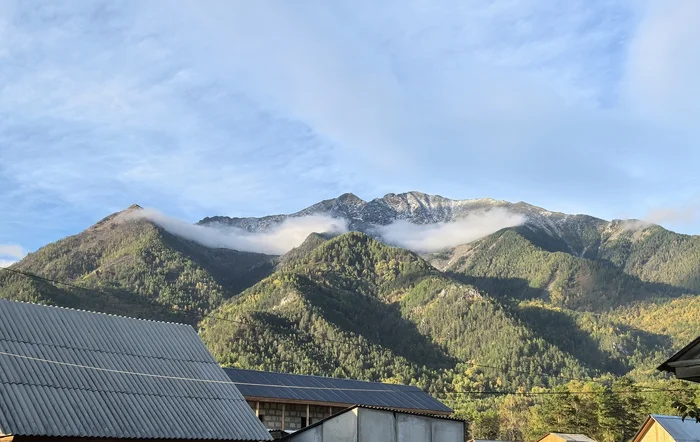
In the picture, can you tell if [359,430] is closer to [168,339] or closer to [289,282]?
[168,339]

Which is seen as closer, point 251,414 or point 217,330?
point 251,414

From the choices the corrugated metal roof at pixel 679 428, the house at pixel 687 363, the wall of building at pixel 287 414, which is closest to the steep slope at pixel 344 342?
the wall of building at pixel 287 414

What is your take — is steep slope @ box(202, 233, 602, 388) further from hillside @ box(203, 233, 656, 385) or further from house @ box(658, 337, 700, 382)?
house @ box(658, 337, 700, 382)

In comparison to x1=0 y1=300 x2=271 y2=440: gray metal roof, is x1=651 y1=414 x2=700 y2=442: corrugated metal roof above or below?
below

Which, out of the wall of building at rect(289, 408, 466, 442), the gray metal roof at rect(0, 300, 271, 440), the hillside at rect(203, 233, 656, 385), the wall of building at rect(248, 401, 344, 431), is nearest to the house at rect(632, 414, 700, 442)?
the wall of building at rect(289, 408, 466, 442)

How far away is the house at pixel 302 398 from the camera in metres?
39.9

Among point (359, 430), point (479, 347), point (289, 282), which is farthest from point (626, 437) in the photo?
point (289, 282)

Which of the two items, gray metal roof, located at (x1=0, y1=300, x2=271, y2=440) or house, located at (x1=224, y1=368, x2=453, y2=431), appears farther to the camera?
house, located at (x1=224, y1=368, x2=453, y2=431)

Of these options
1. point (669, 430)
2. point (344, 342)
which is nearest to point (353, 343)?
point (344, 342)

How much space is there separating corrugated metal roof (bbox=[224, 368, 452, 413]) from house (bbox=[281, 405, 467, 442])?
42.4 ft

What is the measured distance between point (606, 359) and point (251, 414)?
18833 cm

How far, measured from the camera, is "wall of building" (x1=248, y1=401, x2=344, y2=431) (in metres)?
40.4

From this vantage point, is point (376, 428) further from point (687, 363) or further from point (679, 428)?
point (679, 428)

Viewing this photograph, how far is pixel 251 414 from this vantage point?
27.1 meters
